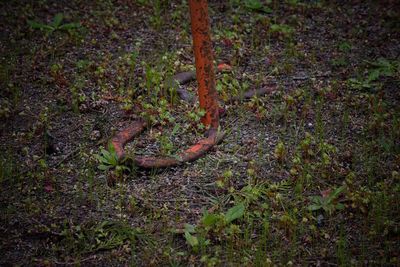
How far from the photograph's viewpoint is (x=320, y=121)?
4.18m

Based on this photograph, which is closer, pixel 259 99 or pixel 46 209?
pixel 46 209

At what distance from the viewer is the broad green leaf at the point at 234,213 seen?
3.38 m

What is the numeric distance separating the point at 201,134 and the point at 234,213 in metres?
0.93

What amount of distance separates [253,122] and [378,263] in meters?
1.60

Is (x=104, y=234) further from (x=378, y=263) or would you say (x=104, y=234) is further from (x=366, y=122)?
(x=366, y=122)

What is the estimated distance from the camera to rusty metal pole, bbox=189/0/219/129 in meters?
3.69

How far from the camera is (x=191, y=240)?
126 inches

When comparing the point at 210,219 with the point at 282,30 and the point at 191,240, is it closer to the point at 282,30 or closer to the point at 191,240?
the point at 191,240

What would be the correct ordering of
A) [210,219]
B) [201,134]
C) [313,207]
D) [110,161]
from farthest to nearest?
[201,134] → [110,161] → [313,207] → [210,219]

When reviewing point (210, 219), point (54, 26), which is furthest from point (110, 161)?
point (54, 26)

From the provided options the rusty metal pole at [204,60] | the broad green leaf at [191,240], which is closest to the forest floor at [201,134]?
the broad green leaf at [191,240]

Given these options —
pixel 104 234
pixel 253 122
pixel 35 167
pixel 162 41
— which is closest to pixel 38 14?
pixel 162 41

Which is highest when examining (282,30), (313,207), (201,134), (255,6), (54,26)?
(54,26)

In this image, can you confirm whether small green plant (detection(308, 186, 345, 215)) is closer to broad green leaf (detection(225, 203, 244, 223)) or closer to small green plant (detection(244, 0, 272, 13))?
broad green leaf (detection(225, 203, 244, 223))
